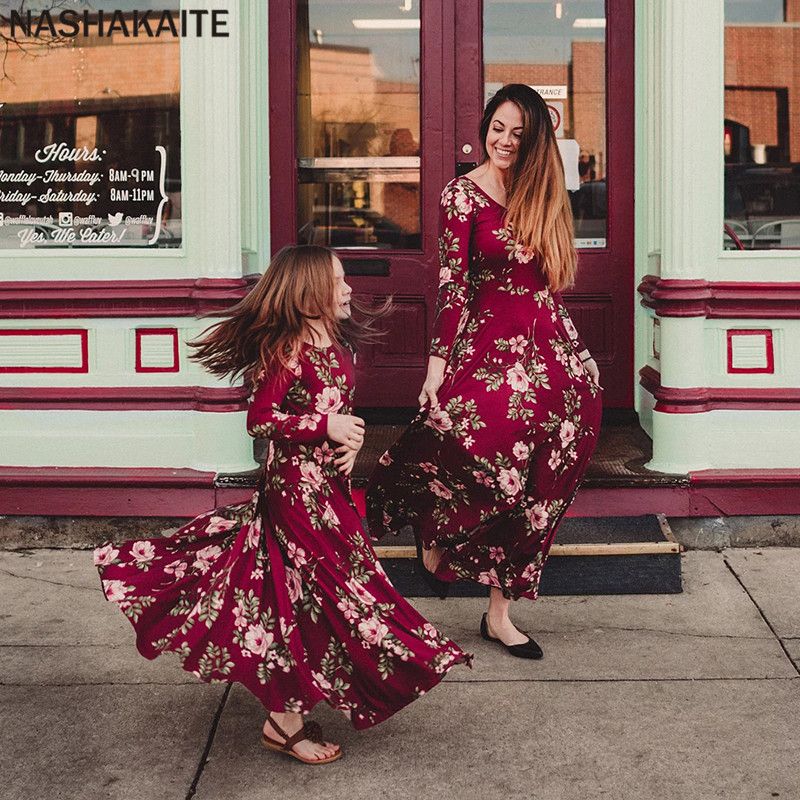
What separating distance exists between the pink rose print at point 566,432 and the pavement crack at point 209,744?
4.72ft

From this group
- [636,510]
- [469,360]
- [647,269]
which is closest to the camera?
[469,360]

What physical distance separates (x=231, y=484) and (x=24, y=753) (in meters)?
2.13

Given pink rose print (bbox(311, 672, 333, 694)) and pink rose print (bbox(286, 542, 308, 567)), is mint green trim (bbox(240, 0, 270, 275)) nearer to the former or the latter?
pink rose print (bbox(286, 542, 308, 567))

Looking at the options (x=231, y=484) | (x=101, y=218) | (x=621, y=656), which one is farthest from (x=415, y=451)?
(x=101, y=218)

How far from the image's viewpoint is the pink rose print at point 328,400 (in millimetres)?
3707

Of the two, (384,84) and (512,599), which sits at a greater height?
(384,84)

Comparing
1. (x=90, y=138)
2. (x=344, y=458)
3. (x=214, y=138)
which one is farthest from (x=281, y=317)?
(x=90, y=138)

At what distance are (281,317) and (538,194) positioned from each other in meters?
1.18

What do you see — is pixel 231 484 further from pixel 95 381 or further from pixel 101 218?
pixel 101 218

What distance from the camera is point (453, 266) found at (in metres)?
4.45

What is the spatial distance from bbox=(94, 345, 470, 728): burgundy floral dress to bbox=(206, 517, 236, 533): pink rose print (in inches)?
3.3

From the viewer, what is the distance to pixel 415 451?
462cm

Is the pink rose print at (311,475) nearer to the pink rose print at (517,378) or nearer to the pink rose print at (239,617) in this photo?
the pink rose print at (239,617)
